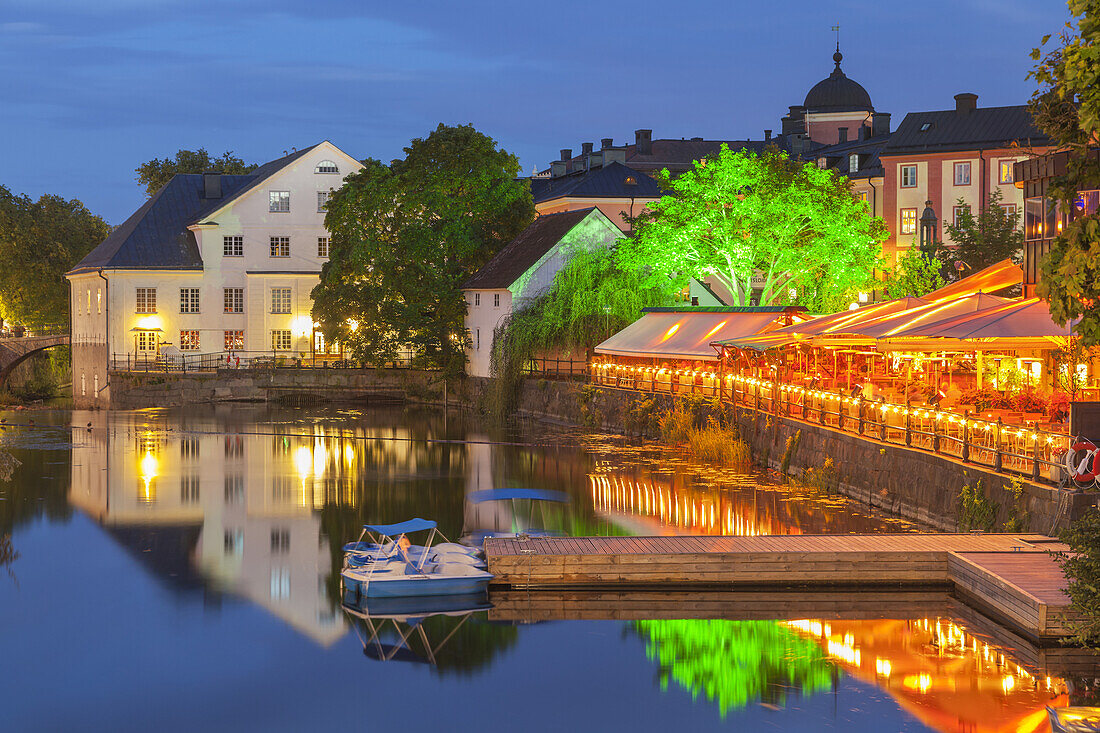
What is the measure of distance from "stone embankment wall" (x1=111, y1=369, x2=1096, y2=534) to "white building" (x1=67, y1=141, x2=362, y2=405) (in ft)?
16.5

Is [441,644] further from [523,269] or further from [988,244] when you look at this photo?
[988,244]

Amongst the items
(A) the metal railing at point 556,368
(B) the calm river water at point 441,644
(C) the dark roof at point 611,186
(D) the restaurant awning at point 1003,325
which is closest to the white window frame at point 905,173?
(C) the dark roof at point 611,186

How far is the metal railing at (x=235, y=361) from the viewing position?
65.9 m

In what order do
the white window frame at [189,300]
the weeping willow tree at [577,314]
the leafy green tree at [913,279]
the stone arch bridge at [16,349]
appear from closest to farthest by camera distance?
the leafy green tree at [913,279] → the weeping willow tree at [577,314] → the stone arch bridge at [16,349] → the white window frame at [189,300]

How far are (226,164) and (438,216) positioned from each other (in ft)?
131

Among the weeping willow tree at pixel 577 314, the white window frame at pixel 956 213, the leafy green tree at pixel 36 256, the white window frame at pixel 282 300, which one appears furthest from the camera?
the leafy green tree at pixel 36 256

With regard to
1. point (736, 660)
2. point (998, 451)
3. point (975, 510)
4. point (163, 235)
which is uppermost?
point (163, 235)

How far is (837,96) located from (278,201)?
52.3 m

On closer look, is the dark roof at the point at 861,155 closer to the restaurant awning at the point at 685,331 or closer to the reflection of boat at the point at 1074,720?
the restaurant awning at the point at 685,331

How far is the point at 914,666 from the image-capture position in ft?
58.0

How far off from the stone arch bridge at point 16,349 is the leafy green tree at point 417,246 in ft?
60.1

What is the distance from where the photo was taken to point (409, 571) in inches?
829

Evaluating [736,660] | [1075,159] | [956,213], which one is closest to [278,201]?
[956,213]

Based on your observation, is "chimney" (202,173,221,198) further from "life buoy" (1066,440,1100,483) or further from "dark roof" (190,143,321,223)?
"life buoy" (1066,440,1100,483)
